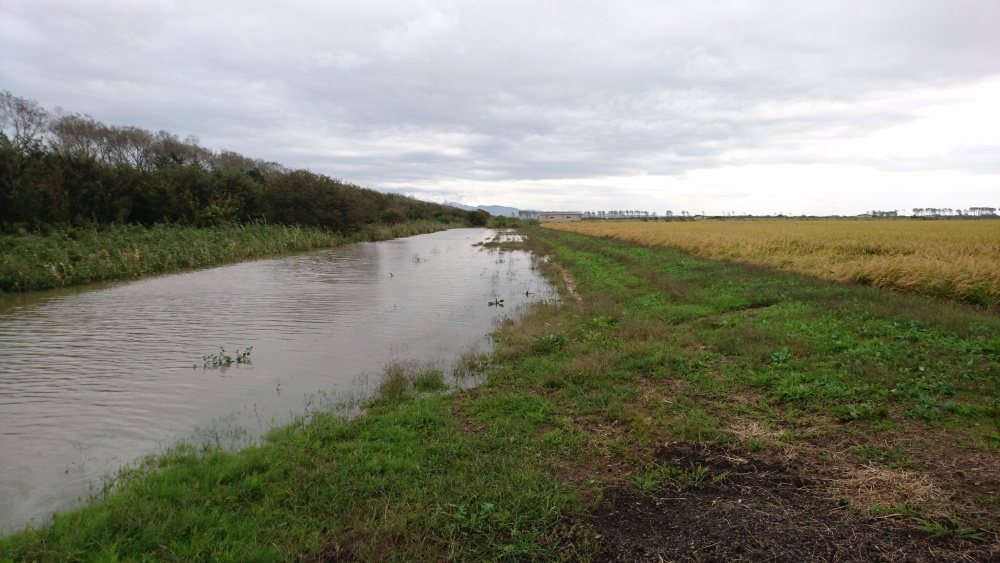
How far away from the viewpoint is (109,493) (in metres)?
3.83

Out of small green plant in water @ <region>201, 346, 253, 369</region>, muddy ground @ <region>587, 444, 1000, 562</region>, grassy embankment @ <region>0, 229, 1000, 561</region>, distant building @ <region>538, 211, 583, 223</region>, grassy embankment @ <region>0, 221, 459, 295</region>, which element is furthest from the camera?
distant building @ <region>538, 211, 583, 223</region>

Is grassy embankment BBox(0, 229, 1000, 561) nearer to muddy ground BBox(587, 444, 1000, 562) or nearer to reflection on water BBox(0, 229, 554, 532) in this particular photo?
muddy ground BBox(587, 444, 1000, 562)

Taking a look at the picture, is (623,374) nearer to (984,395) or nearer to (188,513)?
(984,395)

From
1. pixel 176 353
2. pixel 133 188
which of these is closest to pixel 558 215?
pixel 133 188

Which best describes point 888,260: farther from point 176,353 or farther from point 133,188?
point 133,188

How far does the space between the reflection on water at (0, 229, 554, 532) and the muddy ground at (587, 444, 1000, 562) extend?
413cm

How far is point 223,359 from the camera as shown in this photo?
7.68 metres

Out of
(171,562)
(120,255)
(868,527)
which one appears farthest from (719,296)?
(120,255)

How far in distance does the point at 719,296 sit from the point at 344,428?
9423 mm

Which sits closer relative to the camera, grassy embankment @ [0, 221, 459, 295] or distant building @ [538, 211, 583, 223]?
grassy embankment @ [0, 221, 459, 295]

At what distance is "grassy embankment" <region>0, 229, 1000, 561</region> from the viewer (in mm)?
3154

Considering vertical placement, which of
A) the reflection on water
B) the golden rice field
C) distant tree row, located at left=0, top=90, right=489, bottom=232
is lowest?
the reflection on water

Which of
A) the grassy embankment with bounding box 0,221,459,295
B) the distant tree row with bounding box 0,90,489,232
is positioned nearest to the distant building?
the distant tree row with bounding box 0,90,489,232

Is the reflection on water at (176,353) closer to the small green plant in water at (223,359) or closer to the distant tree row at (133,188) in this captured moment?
the small green plant in water at (223,359)
